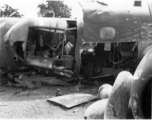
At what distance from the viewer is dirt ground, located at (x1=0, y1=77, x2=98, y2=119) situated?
4672mm

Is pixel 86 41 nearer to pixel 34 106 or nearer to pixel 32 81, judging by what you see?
pixel 32 81

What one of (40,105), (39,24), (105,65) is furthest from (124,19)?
(40,105)

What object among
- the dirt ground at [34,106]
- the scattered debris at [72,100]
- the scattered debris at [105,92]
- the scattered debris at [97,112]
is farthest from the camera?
the scattered debris at [72,100]

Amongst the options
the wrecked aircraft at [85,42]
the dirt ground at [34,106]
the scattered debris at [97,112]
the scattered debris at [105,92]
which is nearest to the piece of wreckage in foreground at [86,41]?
the wrecked aircraft at [85,42]

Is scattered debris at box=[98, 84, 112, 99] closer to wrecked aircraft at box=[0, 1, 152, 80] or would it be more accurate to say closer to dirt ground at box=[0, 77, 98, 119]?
dirt ground at box=[0, 77, 98, 119]

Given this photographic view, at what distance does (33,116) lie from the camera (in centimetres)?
459

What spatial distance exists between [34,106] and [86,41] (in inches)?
101

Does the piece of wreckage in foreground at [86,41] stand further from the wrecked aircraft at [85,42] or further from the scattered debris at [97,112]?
the scattered debris at [97,112]

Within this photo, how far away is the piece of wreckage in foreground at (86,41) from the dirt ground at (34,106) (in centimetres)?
88

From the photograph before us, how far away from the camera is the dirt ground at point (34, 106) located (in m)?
4.67

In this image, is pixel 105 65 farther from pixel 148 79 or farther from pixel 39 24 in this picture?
pixel 148 79

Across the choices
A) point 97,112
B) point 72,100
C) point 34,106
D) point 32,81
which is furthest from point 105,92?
point 32,81

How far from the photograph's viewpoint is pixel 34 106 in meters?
5.25

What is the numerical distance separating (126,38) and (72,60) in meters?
1.85
